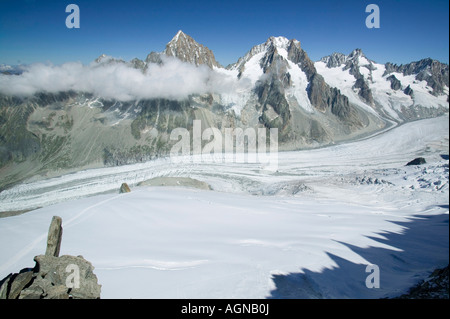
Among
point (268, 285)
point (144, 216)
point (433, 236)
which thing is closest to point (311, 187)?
point (433, 236)

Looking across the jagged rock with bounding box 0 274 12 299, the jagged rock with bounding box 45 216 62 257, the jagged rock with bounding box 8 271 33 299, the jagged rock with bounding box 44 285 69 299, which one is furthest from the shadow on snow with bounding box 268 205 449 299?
the jagged rock with bounding box 45 216 62 257

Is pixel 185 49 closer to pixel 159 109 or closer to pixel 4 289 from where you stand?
pixel 159 109

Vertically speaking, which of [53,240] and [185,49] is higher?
[185,49]

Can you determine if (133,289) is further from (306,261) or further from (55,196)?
(55,196)

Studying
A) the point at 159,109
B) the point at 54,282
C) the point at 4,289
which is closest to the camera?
the point at 4,289

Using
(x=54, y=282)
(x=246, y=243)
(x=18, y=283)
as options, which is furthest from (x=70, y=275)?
(x=246, y=243)
